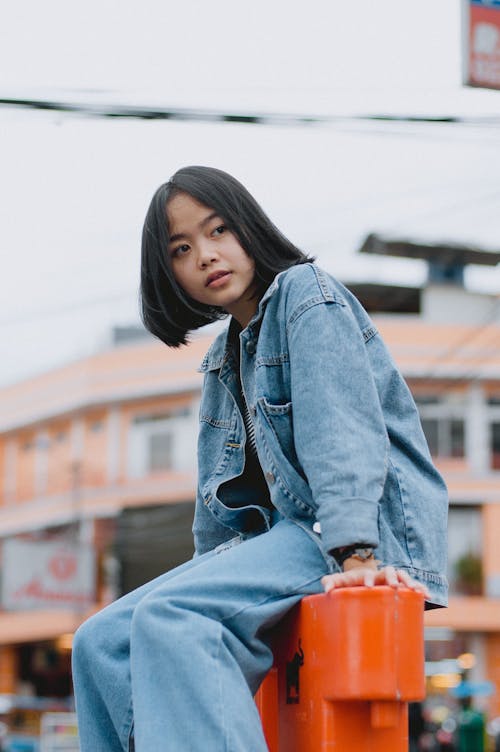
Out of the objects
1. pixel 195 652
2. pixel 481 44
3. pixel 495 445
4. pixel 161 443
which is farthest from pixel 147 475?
pixel 195 652

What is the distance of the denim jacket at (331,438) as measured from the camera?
2137 millimetres

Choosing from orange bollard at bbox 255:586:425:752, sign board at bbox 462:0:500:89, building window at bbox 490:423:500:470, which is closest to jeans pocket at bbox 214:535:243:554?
orange bollard at bbox 255:586:425:752

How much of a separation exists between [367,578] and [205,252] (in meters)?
0.81

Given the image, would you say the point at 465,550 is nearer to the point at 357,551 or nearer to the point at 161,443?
the point at 161,443

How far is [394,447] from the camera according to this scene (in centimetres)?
236

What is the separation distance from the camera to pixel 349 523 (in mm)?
2070

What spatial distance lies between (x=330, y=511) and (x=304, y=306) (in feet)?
1.47

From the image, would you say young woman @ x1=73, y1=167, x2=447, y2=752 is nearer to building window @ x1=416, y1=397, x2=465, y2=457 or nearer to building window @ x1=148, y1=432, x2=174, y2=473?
building window @ x1=416, y1=397, x2=465, y2=457

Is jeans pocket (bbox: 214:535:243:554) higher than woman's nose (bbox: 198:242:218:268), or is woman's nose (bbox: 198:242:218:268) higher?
woman's nose (bbox: 198:242:218:268)

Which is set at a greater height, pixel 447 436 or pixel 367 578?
pixel 367 578

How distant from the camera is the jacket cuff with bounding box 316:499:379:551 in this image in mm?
2066

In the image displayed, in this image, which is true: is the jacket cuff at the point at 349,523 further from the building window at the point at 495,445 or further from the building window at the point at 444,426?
the building window at the point at 495,445

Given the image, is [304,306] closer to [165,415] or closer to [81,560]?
[81,560]

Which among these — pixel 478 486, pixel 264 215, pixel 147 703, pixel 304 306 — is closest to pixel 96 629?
pixel 147 703
